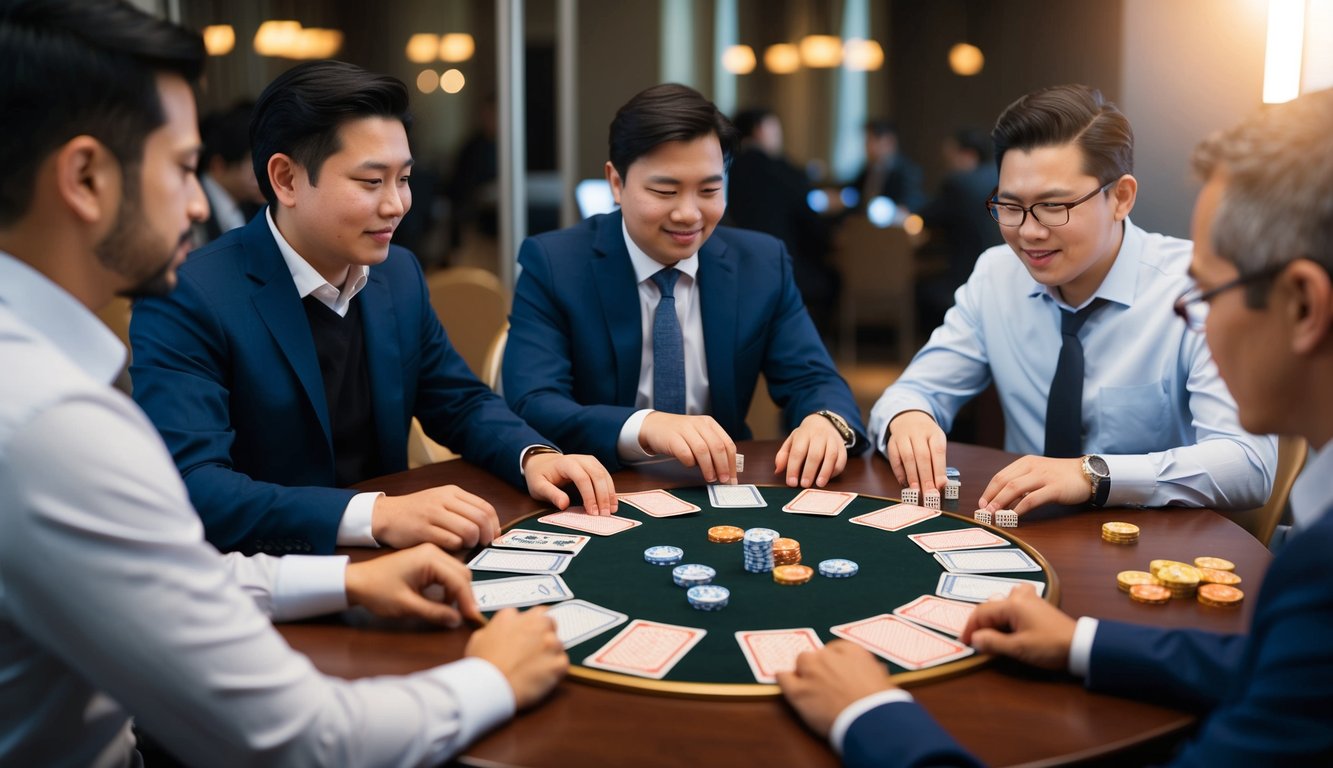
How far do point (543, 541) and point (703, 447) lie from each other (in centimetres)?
47

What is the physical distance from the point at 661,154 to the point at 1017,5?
532 cm

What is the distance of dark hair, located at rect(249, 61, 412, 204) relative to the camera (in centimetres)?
221

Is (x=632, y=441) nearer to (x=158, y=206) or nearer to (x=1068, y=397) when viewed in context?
(x=1068, y=397)

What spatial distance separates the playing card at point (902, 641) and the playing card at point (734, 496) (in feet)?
1.97

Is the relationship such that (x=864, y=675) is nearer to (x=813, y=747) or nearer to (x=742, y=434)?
(x=813, y=747)

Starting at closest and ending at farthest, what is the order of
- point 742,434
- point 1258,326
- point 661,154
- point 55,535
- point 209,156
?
point 55,535, point 1258,326, point 661,154, point 742,434, point 209,156

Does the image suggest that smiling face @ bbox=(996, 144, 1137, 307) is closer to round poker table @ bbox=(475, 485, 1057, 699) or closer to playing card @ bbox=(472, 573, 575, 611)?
round poker table @ bbox=(475, 485, 1057, 699)

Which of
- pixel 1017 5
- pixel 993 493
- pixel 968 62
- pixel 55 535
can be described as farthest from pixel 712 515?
pixel 968 62

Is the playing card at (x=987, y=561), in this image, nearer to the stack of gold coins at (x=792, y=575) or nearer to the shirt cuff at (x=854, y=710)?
the stack of gold coins at (x=792, y=575)

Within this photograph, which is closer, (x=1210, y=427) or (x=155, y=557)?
(x=155, y=557)

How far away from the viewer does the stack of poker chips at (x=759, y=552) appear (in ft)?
5.37

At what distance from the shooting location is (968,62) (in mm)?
9445

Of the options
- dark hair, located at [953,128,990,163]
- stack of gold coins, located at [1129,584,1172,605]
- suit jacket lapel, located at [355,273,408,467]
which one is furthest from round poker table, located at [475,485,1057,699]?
dark hair, located at [953,128,990,163]

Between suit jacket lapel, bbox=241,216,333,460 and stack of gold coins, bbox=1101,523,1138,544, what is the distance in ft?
4.84
